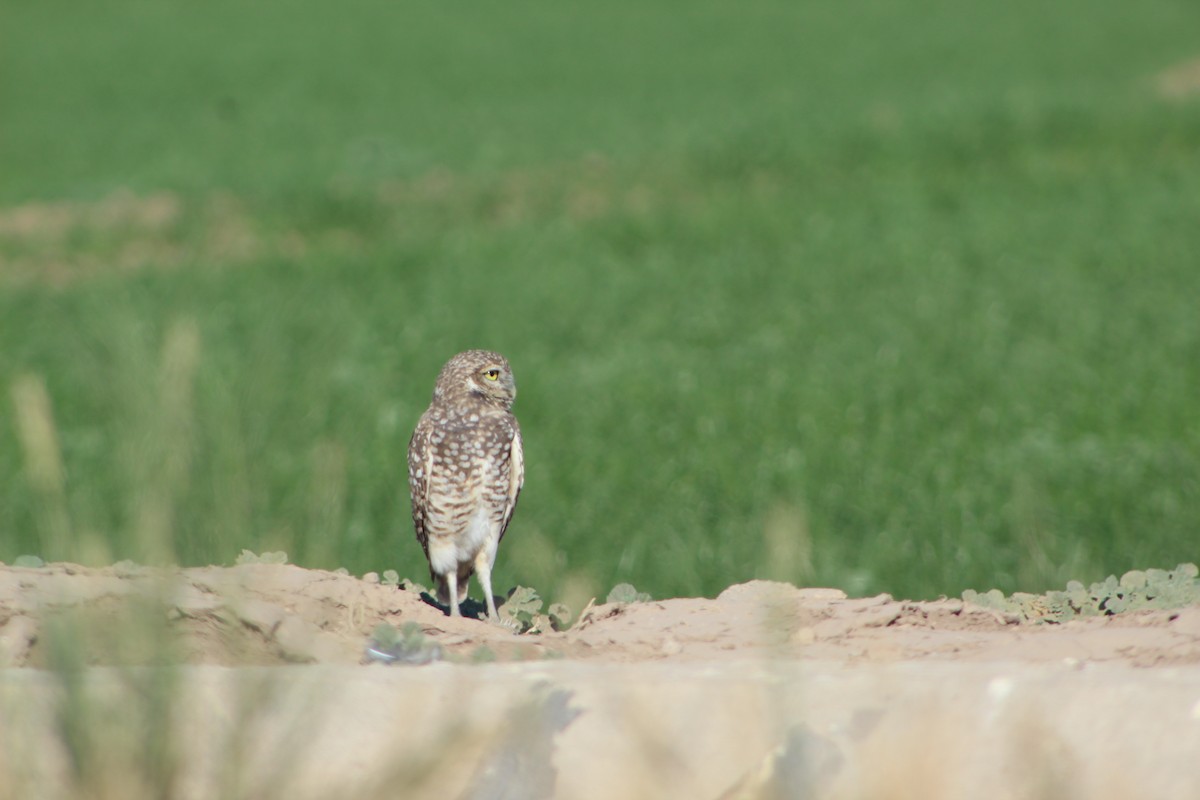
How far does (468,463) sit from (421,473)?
18 centimetres

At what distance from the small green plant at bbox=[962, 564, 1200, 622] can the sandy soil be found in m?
0.15

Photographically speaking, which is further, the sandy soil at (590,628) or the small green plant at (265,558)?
the small green plant at (265,558)

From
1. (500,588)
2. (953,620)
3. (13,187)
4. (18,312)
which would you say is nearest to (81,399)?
(18,312)

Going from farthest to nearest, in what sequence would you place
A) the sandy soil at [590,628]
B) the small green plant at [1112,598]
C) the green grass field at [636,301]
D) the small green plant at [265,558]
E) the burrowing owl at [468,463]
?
the green grass field at [636,301], the burrowing owl at [468,463], the small green plant at [1112,598], the small green plant at [265,558], the sandy soil at [590,628]

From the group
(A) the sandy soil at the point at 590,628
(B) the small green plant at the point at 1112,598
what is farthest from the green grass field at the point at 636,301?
(B) the small green plant at the point at 1112,598

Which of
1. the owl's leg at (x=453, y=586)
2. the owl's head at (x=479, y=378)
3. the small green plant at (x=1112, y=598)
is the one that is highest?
the owl's head at (x=479, y=378)

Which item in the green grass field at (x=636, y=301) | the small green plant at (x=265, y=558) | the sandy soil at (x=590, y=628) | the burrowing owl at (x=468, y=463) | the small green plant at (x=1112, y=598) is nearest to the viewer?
the sandy soil at (x=590, y=628)

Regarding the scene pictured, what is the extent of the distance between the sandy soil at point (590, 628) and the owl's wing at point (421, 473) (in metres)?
0.33

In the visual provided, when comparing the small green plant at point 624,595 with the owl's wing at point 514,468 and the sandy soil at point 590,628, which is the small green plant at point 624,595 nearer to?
the sandy soil at point 590,628

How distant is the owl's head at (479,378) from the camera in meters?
5.12

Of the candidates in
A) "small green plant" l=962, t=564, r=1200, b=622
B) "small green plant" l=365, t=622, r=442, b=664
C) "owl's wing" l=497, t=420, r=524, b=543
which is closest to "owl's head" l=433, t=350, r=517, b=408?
"owl's wing" l=497, t=420, r=524, b=543

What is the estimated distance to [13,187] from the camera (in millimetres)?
20641

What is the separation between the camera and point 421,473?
5.19 meters

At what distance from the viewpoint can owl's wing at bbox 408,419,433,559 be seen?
5.15 meters
